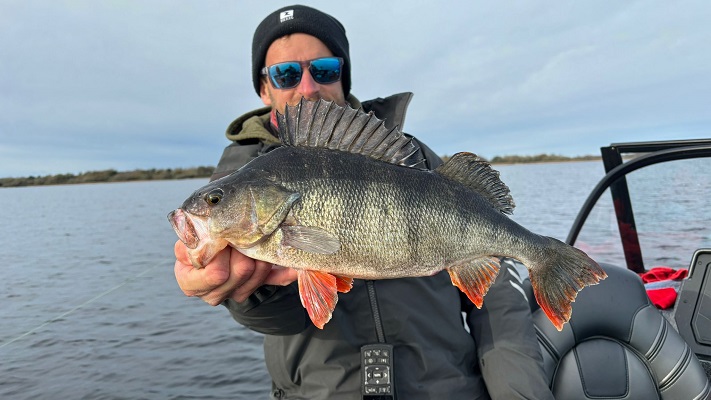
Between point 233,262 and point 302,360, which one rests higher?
point 233,262

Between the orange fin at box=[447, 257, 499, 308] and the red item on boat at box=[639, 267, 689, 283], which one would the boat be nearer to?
the red item on boat at box=[639, 267, 689, 283]

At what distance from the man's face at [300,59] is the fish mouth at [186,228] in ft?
4.99

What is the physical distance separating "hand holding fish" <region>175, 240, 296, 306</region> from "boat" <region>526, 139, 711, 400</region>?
2.15 meters

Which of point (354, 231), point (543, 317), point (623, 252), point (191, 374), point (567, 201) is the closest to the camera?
point (354, 231)

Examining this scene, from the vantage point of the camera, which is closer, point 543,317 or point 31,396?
point 543,317

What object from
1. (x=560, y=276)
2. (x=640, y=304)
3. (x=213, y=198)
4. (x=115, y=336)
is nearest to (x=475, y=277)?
(x=560, y=276)

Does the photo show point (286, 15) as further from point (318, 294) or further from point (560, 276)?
point (560, 276)

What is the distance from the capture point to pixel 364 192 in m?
2.11

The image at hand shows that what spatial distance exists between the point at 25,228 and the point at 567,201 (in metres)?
30.1

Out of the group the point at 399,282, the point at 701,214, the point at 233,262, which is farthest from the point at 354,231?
the point at 701,214

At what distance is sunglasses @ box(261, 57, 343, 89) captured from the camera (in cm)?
336

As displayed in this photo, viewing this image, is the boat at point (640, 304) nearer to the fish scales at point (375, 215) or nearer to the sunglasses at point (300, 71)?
the fish scales at point (375, 215)

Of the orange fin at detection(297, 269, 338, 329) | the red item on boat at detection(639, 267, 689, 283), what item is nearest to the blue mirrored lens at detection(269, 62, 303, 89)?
the orange fin at detection(297, 269, 338, 329)

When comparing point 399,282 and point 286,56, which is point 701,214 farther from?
point 286,56
